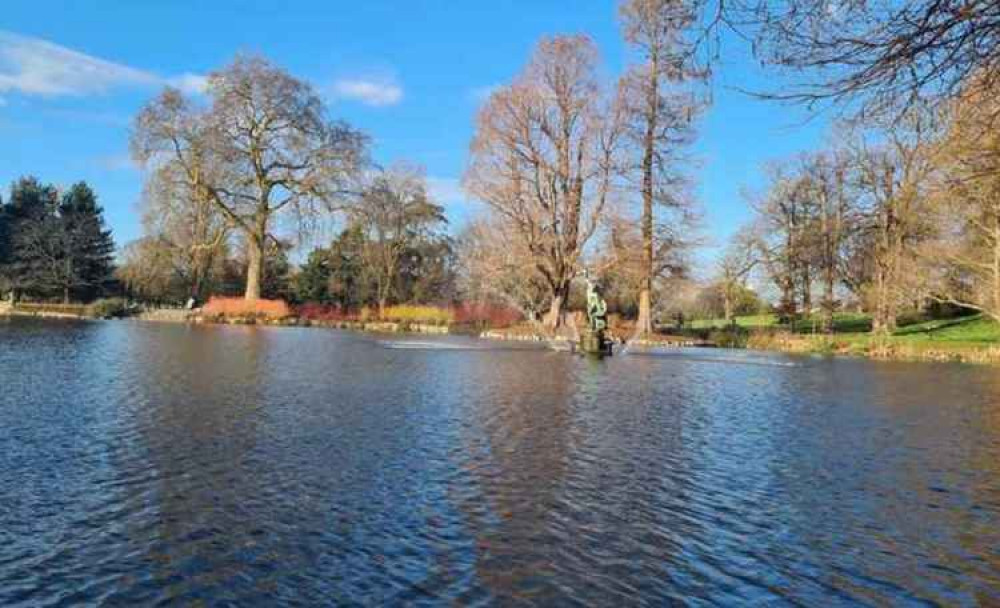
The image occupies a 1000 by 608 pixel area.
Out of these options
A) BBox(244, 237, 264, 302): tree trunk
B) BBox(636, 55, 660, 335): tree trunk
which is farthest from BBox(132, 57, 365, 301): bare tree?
BBox(636, 55, 660, 335): tree trunk

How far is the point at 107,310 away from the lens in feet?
131

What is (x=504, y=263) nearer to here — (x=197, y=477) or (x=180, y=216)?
(x=180, y=216)

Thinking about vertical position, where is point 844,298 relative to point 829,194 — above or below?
Answer: below

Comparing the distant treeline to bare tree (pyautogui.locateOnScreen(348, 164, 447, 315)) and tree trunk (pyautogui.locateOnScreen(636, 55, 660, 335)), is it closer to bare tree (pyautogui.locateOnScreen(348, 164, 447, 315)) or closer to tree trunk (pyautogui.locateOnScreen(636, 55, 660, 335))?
bare tree (pyautogui.locateOnScreen(348, 164, 447, 315))

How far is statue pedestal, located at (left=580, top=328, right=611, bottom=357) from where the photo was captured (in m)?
23.0

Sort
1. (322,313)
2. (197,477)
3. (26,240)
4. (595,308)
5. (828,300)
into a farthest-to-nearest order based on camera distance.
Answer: (26,240) < (322,313) < (828,300) < (595,308) < (197,477)

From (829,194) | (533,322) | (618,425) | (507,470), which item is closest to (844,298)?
(829,194)

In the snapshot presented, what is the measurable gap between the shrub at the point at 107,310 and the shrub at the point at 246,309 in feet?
16.7

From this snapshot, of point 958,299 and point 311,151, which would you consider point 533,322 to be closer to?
point 311,151

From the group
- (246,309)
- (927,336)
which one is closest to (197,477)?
(927,336)

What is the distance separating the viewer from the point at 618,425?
9.70m

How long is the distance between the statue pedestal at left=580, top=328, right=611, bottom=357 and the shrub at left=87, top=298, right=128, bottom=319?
2760 cm

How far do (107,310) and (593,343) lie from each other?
28576 mm

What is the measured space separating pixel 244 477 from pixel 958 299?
32.4m
